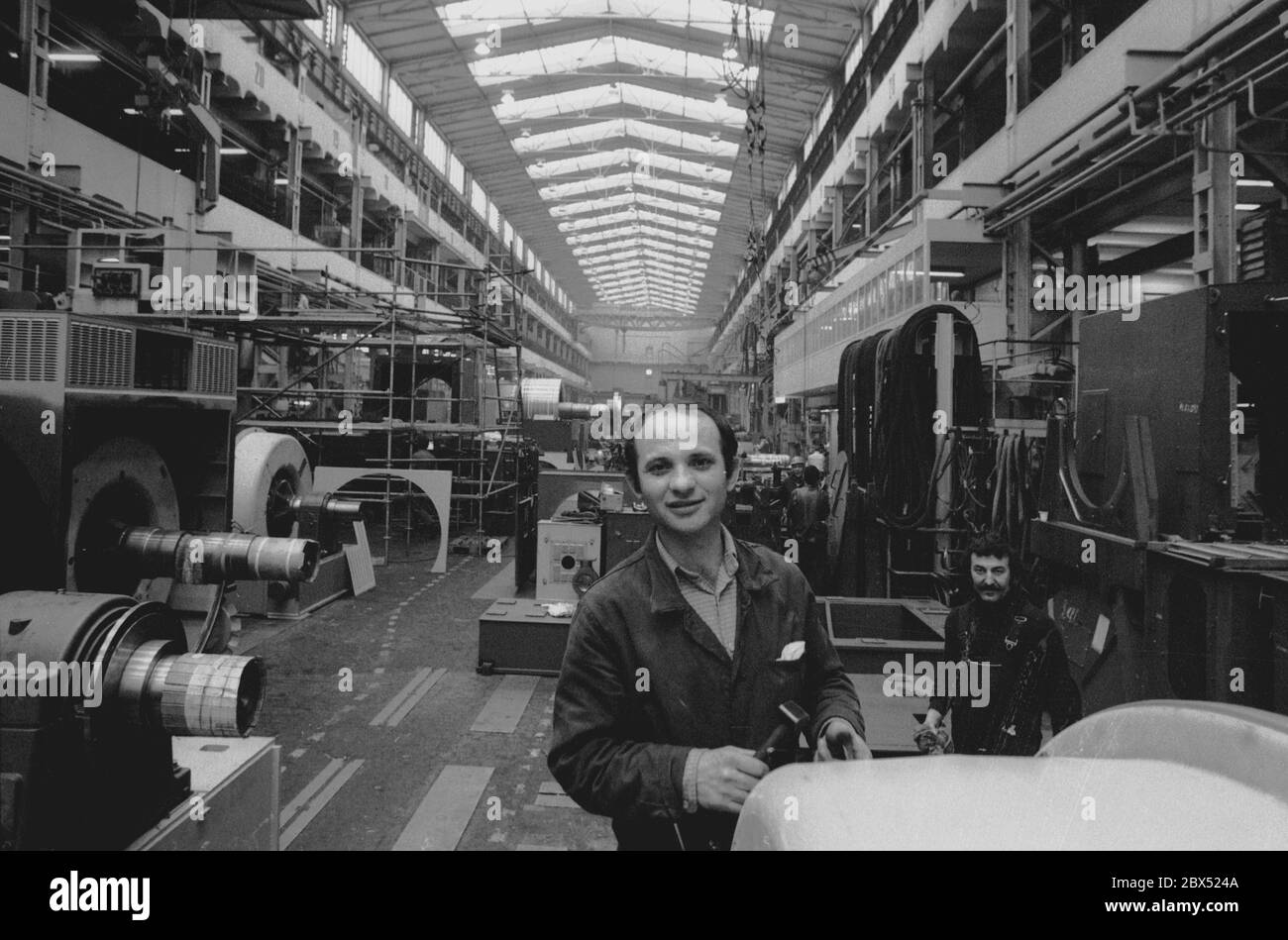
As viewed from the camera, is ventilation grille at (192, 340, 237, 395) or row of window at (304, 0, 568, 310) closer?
ventilation grille at (192, 340, 237, 395)

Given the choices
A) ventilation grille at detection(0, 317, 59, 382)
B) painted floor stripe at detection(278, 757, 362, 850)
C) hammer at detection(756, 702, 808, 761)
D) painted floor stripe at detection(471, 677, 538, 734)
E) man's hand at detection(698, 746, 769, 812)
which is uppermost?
ventilation grille at detection(0, 317, 59, 382)

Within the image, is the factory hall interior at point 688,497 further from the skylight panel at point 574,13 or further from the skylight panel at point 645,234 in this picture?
the skylight panel at point 645,234

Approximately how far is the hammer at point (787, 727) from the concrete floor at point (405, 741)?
2.46 metres

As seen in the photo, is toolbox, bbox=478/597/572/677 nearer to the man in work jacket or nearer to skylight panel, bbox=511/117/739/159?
the man in work jacket

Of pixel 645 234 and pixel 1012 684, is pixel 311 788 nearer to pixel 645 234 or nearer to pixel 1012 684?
pixel 1012 684

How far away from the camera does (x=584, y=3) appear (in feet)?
52.8

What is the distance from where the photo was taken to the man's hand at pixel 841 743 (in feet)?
4.64

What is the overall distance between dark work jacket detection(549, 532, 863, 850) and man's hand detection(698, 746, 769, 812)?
10 centimetres

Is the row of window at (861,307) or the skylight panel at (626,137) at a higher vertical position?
the skylight panel at (626,137)

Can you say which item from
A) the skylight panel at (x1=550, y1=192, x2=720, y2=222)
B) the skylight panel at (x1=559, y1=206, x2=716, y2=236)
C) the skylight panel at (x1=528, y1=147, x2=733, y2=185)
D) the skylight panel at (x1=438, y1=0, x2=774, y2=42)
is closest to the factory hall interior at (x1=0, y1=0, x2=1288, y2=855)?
the skylight panel at (x1=438, y1=0, x2=774, y2=42)

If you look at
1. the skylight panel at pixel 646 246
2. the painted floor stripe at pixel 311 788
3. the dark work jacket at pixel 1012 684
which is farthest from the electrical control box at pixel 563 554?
the skylight panel at pixel 646 246

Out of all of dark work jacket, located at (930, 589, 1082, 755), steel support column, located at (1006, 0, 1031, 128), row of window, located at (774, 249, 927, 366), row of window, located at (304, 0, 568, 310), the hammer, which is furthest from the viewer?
row of window, located at (304, 0, 568, 310)

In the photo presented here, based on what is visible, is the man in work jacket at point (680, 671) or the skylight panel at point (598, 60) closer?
the man in work jacket at point (680, 671)

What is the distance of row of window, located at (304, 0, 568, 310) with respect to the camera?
15875 mm
